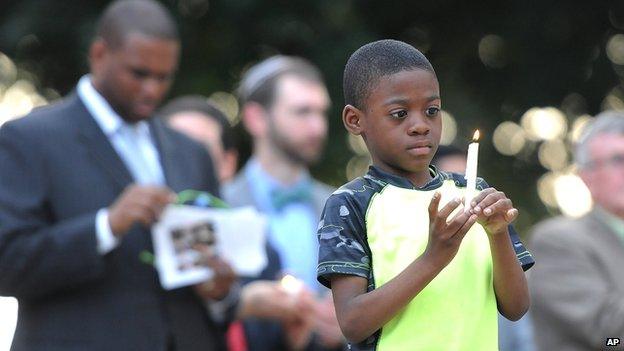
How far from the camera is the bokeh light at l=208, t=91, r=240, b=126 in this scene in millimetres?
9727

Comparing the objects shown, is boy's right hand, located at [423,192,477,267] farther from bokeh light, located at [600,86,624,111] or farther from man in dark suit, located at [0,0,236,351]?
bokeh light, located at [600,86,624,111]

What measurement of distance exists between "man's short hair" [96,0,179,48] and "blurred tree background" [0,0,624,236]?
3566 mm

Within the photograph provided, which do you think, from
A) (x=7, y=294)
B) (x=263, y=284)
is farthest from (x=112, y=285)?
(x=263, y=284)

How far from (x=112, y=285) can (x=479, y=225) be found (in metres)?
2.21

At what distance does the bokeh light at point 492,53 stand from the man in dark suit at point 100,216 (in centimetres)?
487

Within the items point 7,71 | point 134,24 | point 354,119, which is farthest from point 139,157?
point 7,71

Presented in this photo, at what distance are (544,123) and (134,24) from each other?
5304mm

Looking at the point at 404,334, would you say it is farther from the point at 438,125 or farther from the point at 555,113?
the point at 555,113

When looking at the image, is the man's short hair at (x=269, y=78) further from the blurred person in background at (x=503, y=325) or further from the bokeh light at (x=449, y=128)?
the bokeh light at (x=449, y=128)

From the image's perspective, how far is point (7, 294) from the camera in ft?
16.7

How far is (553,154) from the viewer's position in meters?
10.4

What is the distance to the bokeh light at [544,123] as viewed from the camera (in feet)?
32.9

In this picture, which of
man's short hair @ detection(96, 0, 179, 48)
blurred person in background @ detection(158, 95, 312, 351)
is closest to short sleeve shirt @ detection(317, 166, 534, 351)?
man's short hair @ detection(96, 0, 179, 48)

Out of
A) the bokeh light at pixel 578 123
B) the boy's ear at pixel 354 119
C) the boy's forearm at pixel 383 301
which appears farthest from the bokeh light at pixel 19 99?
the boy's forearm at pixel 383 301
